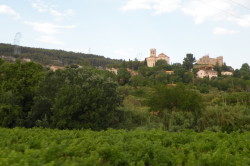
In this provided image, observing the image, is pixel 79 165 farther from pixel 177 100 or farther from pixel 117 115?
pixel 177 100

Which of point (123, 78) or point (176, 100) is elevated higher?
point (123, 78)

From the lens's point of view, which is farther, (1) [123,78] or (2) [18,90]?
(1) [123,78]

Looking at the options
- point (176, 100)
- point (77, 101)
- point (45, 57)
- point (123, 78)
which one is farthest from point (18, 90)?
point (45, 57)

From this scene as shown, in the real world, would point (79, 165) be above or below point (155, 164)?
above

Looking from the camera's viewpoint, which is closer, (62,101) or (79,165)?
(79,165)

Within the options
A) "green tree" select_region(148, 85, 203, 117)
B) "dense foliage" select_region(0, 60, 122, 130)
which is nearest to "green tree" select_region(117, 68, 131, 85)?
"green tree" select_region(148, 85, 203, 117)

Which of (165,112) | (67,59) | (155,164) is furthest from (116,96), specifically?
(67,59)

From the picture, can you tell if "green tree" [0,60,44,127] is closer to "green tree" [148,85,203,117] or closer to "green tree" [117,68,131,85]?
"green tree" [148,85,203,117]

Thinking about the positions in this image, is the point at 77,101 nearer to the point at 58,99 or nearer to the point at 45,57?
the point at 58,99

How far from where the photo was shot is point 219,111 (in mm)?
23000

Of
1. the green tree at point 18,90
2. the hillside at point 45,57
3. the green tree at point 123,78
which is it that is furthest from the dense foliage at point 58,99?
the hillside at point 45,57

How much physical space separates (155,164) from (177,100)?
688 inches

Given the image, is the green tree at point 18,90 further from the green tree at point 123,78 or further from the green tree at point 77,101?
the green tree at point 123,78

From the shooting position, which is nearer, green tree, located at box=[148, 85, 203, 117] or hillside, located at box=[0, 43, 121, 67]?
green tree, located at box=[148, 85, 203, 117]
